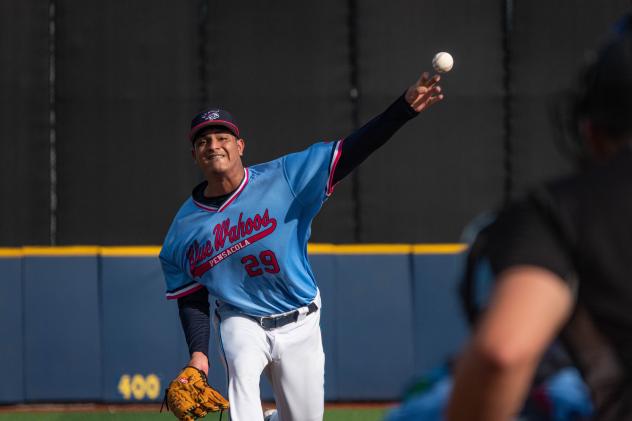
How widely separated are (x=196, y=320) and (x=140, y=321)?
2729 millimetres

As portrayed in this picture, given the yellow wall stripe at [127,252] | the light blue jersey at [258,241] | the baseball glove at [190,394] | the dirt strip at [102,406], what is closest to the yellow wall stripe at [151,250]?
the yellow wall stripe at [127,252]

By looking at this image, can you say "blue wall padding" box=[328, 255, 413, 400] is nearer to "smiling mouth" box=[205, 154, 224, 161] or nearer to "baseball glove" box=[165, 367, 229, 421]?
"smiling mouth" box=[205, 154, 224, 161]

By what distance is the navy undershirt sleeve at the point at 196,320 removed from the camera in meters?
4.49

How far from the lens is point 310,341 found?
15.6ft

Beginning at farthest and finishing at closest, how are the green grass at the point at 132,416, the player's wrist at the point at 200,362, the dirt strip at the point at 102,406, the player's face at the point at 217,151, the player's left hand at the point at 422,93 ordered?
the dirt strip at the point at 102,406 → the green grass at the point at 132,416 → the player's face at the point at 217,151 → the player's left hand at the point at 422,93 → the player's wrist at the point at 200,362

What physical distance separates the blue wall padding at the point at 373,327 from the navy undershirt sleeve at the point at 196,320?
2.61 m

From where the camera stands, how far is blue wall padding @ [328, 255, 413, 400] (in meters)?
7.33

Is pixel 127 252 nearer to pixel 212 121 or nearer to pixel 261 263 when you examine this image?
pixel 212 121

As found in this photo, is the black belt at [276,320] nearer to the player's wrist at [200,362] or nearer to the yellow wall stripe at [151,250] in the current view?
the player's wrist at [200,362]

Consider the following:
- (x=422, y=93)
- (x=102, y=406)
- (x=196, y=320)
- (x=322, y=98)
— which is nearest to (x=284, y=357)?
(x=196, y=320)

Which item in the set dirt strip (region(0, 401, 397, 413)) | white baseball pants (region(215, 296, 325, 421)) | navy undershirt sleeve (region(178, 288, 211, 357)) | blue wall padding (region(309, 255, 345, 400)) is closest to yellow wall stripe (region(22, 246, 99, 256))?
dirt strip (region(0, 401, 397, 413))

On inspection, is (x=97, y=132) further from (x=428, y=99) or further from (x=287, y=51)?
(x=428, y=99)

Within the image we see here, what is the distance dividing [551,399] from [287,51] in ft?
22.2

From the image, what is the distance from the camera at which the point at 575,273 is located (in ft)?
4.04
